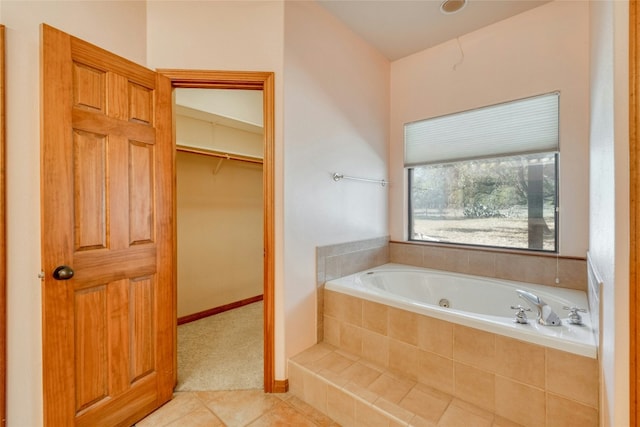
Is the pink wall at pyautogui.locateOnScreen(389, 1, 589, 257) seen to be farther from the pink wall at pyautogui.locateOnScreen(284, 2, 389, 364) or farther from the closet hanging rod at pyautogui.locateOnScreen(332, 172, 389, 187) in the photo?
the closet hanging rod at pyautogui.locateOnScreen(332, 172, 389, 187)

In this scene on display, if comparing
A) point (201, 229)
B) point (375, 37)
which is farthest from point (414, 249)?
point (201, 229)

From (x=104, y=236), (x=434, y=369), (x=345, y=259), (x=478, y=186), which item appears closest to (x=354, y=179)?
(x=345, y=259)

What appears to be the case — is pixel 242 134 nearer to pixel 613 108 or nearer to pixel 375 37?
pixel 375 37

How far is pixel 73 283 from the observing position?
1.37 meters

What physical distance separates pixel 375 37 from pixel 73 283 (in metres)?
2.78

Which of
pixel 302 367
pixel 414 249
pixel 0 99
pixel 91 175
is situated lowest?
pixel 302 367

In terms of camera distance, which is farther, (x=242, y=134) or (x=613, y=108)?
(x=242, y=134)

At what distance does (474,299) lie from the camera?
2348 mm

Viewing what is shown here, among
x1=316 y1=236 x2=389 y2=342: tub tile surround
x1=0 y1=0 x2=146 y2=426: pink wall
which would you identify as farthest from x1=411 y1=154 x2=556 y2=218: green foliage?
x1=0 y1=0 x2=146 y2=426: pink wall

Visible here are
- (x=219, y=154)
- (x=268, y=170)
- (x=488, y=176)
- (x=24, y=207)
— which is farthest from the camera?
(x=219, y=154)

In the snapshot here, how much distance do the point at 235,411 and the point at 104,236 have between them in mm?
1231

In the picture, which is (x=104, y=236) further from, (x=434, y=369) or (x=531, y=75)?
(x=531, y=75)

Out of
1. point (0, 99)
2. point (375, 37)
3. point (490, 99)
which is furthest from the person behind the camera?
point (375, 37)

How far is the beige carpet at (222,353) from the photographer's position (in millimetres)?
1979
